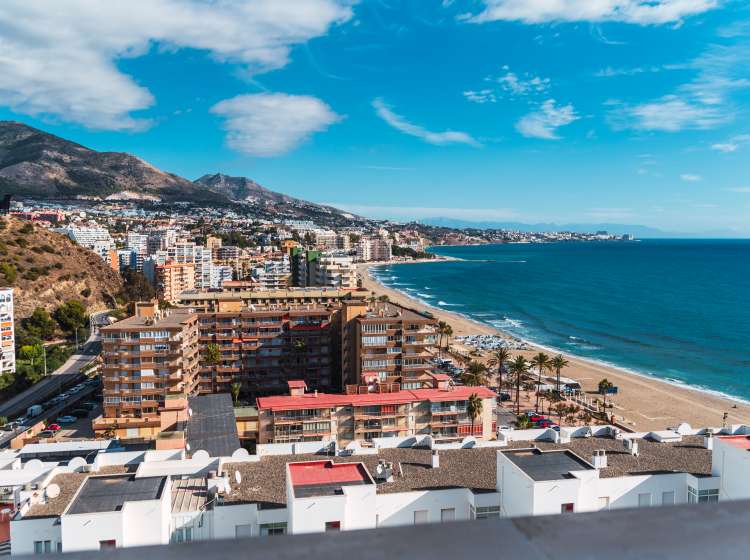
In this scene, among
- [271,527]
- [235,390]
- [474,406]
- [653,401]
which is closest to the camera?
[271,527]

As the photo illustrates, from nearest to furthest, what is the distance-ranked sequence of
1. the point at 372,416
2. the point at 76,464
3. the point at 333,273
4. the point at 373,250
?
the point at 76,464, the point at 372,416, the point at 333,273, the point at 373,250

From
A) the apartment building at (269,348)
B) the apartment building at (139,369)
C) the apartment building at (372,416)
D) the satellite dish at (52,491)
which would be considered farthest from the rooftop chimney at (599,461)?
the apartment building at (269,348)

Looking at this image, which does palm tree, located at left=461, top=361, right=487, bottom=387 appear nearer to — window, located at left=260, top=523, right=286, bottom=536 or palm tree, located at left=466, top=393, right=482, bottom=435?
palm tree, located at left=466, top=393, right=482, bottom=435

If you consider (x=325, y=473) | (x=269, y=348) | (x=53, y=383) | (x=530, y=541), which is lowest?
(x=53, y=383)

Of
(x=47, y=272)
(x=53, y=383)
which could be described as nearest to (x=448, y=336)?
(x=53, y=383)

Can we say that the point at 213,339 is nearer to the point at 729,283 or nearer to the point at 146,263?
the point at 146,263

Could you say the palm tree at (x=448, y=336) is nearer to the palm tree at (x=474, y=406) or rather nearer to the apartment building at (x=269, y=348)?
the apartment building at (x=269, y=348)

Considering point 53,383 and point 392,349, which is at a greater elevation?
point 392,349

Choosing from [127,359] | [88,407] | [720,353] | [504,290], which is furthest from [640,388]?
[504,290]

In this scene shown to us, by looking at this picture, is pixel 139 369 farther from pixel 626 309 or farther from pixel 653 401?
pixel 626 309
